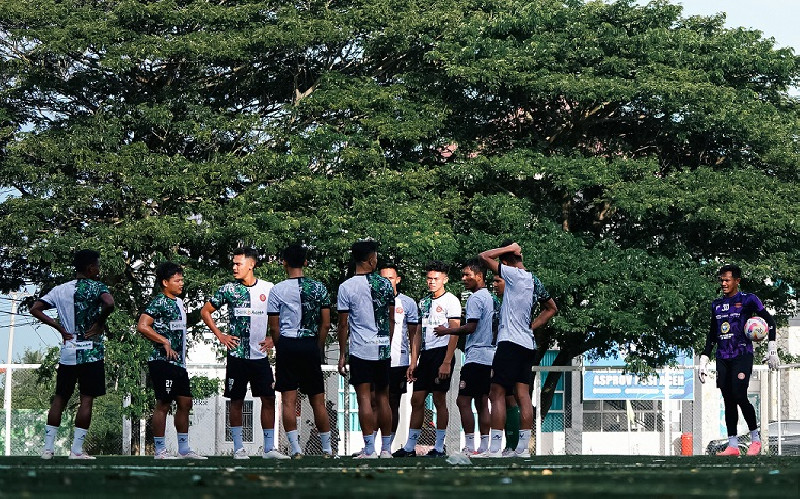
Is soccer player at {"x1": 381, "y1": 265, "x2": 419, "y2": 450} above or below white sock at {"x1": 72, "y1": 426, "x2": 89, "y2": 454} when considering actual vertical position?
above

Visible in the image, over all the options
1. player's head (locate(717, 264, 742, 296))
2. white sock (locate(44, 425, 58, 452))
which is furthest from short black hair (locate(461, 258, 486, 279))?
white sock (locate(44, 425, 58, 452))

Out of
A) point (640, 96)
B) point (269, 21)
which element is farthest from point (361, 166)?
point (640, 96)

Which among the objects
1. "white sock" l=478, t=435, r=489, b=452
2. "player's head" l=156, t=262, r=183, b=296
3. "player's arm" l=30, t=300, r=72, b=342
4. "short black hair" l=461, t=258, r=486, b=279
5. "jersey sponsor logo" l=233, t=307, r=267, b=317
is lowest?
"white sock" l=478, t=435, r=489, b=452

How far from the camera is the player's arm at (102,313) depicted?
1231cm

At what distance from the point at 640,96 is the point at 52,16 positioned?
11379 mm

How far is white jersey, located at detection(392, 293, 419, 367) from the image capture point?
14672 mm

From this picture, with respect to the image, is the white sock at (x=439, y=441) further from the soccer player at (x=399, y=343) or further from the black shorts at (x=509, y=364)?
the black shorts at (x=509, y=364)

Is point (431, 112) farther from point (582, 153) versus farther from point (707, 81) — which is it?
point (707, 81)

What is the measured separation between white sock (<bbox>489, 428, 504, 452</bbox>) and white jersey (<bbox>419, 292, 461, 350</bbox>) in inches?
69.7

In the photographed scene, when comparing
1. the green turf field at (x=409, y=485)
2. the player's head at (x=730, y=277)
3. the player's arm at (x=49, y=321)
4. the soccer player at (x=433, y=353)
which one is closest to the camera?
the green turf field at (x=409, y=485)

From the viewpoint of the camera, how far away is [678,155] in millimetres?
29344

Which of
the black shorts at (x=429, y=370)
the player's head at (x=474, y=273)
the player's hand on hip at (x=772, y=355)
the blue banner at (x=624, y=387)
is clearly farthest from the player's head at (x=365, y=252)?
the blue banner at (x=624, y=387)

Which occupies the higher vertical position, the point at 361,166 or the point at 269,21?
the point at 269,21

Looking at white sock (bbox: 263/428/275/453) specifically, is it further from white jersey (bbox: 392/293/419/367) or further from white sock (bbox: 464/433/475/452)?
white jersey (bbox: 392/293/419/367)
